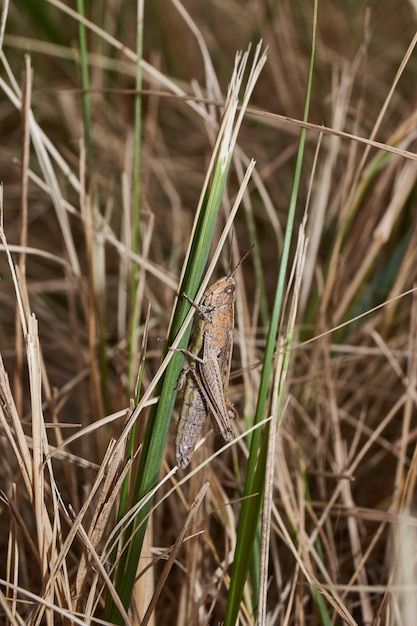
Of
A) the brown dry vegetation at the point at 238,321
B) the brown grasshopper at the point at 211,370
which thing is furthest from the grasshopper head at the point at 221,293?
the brown dry vegetation at the point at 238,321

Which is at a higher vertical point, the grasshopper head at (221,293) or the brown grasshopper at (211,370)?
the grasshopper head at (221,293)

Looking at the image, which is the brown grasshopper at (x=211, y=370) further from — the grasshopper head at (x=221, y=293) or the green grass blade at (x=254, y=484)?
the green grass blade at (x=254, y=484)

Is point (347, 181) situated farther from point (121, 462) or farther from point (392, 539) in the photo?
point (121, 462)

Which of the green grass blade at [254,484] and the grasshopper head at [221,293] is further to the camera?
the grasshopper head at [221,293]

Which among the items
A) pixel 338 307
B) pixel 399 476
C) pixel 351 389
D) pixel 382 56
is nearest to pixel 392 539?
pixel 399 476

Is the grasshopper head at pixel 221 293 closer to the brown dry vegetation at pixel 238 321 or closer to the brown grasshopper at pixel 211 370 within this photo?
the brown grasshopper at pixel 211 370

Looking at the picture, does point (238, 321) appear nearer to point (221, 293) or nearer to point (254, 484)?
point (221, 293)

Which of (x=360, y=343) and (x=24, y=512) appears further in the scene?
(x=360, y=343)
